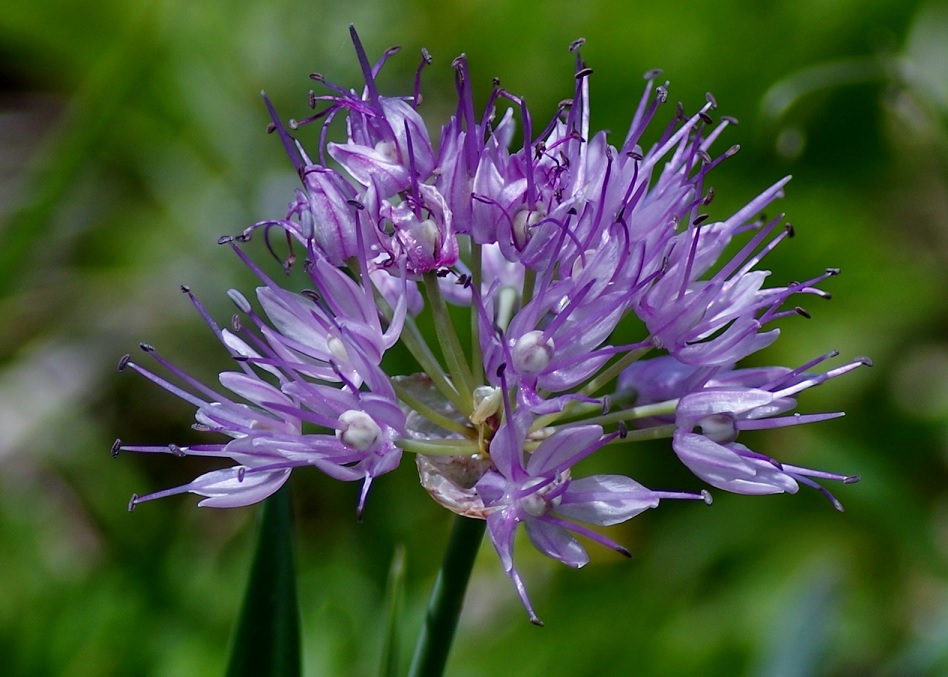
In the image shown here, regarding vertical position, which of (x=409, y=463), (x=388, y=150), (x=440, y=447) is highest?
Answer: (x=388, y=150)

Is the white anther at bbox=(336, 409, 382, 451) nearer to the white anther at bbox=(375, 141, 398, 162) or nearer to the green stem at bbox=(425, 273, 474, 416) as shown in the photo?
the green stem at bbox=(425, 273, 474, 416)

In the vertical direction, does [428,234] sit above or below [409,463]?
above

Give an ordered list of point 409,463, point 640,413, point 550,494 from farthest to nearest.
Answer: point 409,463 → point 640,413 → point 550,494

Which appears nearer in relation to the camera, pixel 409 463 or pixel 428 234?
pixel 428 234

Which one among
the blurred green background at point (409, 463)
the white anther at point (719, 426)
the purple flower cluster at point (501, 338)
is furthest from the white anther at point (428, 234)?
the blurred green background at point (409, 463)

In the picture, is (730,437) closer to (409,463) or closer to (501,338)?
(501,338)

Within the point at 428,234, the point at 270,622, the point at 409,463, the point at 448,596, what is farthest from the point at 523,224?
the point at 409,463

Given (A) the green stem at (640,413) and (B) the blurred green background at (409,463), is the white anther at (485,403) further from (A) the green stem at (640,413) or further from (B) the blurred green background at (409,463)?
(B) the blurred green background at (409,463)
